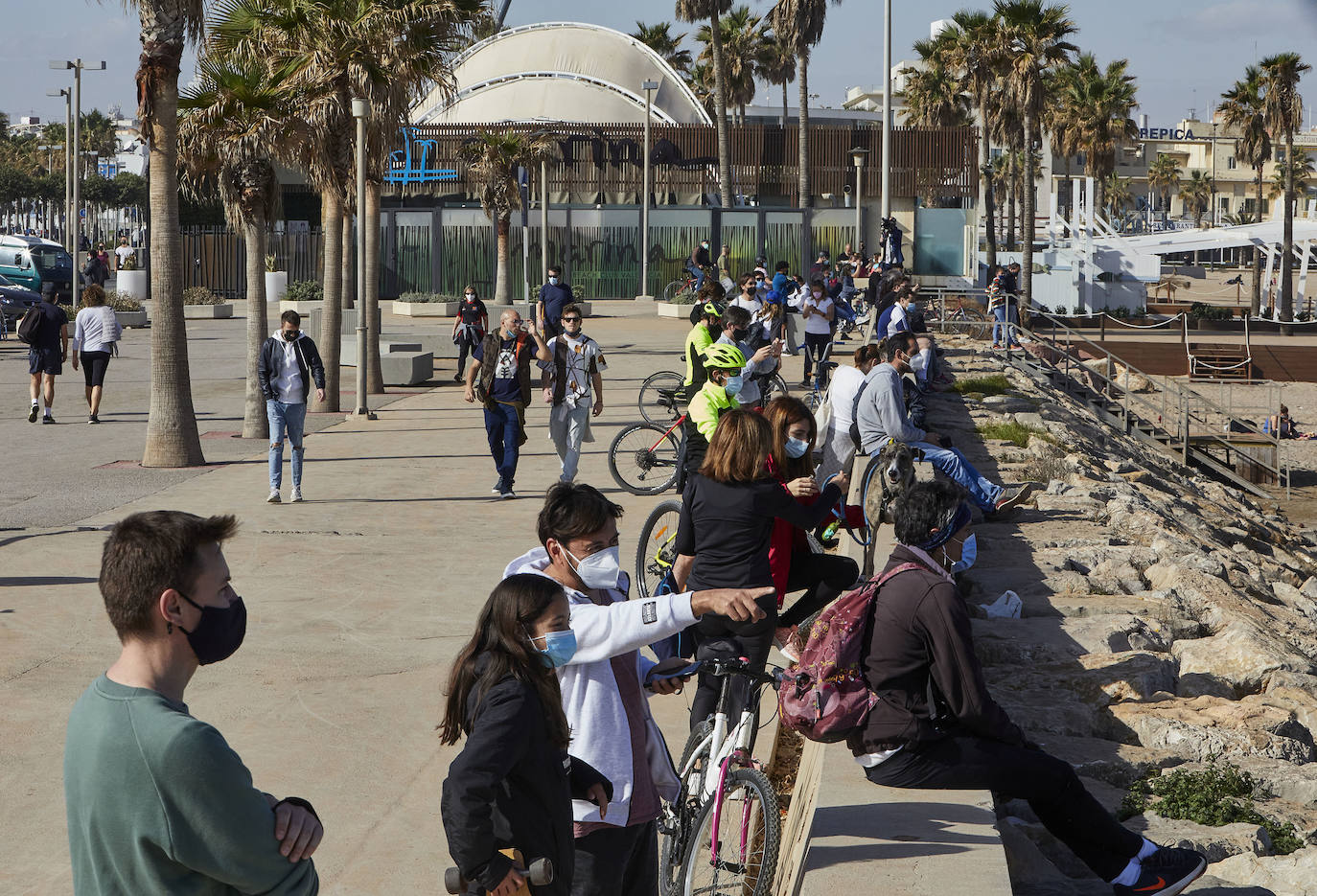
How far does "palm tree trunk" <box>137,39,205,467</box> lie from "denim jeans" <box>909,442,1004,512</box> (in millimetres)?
7911

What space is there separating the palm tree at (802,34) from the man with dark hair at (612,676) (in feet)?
153

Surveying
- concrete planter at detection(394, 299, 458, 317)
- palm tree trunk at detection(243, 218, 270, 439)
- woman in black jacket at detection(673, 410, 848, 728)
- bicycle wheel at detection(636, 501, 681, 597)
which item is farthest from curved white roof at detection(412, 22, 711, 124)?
woman in black jacket at detection(673, 410, 848, 728)

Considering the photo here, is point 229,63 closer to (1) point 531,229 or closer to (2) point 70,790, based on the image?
(2) point 70,790

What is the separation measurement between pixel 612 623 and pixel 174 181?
41.4 feet

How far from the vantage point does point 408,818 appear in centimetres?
589

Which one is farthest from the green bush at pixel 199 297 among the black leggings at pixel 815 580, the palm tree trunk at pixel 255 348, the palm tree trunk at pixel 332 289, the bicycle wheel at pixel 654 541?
the black leggings at pixel 815 580

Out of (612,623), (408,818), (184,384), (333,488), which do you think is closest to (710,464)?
Result: (408,818)

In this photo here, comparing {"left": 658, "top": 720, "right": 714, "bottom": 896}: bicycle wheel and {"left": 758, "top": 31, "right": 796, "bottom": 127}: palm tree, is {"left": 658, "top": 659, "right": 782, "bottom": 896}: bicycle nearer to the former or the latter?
{"left": 658, "top": 720, "right": 714, "bottom": 896}: bicycle wheel

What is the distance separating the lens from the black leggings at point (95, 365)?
726 inches

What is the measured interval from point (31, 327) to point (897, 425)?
13.1 metres

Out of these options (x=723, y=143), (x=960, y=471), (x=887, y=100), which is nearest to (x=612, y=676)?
(x=960, y=471)

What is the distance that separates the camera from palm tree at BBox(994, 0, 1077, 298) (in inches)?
1870

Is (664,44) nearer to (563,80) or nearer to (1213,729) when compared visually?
(563,80)

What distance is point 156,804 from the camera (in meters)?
2.42
